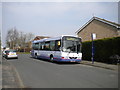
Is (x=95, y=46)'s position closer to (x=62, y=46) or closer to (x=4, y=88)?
(x=62, y=46)

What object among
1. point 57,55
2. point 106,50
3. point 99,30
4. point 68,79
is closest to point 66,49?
point 57,55

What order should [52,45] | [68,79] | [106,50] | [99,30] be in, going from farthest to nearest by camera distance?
[99,30], [52,45], [106,50], [68,79]

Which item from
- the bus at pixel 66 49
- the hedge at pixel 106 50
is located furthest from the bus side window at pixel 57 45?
the hedge at pixel 106 50

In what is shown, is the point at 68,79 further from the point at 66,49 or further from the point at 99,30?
the point at 99,30

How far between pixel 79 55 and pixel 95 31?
11.5 metres

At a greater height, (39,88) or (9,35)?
(9,35)

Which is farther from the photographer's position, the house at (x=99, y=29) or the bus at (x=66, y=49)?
→ the house at (x=99, y=29)

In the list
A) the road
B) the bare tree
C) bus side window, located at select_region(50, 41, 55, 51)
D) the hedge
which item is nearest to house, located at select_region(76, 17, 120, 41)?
the hedge

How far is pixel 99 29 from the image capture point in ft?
83.2

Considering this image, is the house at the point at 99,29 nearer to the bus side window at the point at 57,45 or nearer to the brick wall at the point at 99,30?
the brick wall at the point at 99,30

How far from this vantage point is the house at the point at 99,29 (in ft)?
73.3

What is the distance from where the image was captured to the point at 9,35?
73.4 m

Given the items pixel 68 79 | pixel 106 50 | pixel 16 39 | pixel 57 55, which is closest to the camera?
pixel 68 79

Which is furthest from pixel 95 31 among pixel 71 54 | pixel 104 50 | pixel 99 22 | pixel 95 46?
pixel 71 54
